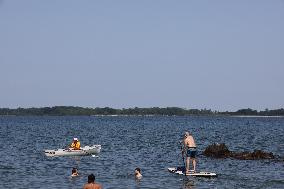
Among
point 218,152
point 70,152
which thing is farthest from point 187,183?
point 70,152

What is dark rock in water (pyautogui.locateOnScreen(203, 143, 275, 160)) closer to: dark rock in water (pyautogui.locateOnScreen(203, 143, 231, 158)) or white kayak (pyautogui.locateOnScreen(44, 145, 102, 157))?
dark rock in water (pyautogui.locateOnScreen(203, 143, 231, 158))

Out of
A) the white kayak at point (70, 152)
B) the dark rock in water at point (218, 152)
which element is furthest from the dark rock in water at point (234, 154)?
the white kayak at point (70, 152)

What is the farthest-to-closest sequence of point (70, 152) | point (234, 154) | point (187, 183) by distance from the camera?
point (70, 152) → point (234, 154) → point (187, 183)

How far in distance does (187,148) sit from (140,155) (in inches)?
750

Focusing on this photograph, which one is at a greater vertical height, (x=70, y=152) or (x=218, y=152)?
(x=218, y=152)

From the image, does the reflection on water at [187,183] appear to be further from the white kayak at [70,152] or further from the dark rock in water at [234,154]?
the white kayak at [70,152]

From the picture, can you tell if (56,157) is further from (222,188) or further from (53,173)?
(222,188)

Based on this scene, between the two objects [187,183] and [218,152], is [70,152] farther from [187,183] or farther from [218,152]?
[187,183]

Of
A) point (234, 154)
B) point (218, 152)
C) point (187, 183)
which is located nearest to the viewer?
point (187, 183)

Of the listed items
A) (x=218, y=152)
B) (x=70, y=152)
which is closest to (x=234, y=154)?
(x=218, y=152)

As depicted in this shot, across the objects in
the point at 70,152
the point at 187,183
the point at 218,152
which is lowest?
the point at 187,183

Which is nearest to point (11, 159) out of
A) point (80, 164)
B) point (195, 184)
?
point (80, 164)

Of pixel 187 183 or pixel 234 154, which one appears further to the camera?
pixel 234 154

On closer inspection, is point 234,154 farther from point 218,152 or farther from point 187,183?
point 187,183
